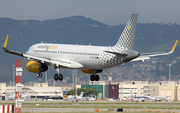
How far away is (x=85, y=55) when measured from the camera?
73.6 meters

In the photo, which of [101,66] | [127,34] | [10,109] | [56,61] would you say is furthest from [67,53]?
[10,109]

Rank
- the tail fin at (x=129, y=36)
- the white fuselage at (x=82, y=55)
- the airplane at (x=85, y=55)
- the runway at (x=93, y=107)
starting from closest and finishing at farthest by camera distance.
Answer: the airplane at (x=85, y=55) < the tail fin at (x=129, y=36) < the white fuselage at (x=82, y=55) < the runway at (x=93, y=107)

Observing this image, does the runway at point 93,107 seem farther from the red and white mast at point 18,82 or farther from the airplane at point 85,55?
the airplane at point 85,55

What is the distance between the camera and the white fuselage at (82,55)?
71.9 m

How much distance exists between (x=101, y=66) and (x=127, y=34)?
8063 millimetres

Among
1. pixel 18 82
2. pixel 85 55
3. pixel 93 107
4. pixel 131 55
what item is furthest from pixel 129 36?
pixel 93 107

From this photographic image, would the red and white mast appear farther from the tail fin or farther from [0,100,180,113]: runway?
[0,100,180,113]: runway

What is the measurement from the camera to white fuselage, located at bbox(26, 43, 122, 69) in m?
71.9

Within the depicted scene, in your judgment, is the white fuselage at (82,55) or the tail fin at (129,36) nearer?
the tail fin at (129,36)

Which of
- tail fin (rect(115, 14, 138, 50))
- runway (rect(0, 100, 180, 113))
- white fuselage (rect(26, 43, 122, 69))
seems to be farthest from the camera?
runway (rect(0, 100, 180, 113))

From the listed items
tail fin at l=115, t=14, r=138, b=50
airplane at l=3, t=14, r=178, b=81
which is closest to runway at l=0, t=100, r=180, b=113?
airplane at l=3, t=14, r=178, b=81

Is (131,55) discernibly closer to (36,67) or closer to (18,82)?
(36,67)

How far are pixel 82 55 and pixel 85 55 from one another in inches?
25.6

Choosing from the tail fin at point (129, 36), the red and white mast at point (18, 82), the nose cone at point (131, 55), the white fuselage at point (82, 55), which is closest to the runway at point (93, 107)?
the red and white mast at point (18, 82)
